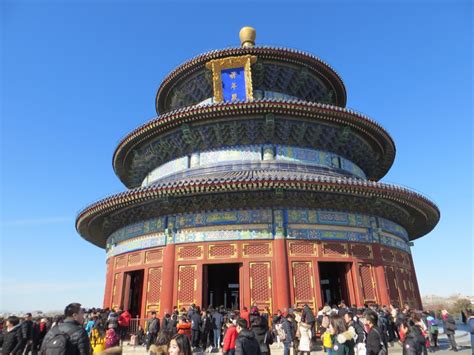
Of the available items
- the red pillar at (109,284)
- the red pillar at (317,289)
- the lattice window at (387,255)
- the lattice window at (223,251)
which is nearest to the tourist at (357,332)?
the red pillar at (317,289)

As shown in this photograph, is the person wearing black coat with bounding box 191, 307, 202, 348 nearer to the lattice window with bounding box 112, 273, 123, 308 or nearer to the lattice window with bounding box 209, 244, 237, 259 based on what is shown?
the lattice window with bounding box 209, 244, 237, 259

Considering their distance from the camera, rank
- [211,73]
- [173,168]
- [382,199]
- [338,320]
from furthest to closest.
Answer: [211,73] < [173,168] < [382,199] < [338,320]

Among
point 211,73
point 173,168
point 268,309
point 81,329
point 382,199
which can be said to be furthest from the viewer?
point 211,73

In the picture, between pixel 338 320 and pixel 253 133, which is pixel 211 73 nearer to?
pixel 253 133

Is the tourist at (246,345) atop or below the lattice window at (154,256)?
below

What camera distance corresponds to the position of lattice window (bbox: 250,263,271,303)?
15.4 metres

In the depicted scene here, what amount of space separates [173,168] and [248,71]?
25.4 feet

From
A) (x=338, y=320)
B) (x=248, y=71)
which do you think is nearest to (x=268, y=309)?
(x=338, y=320)

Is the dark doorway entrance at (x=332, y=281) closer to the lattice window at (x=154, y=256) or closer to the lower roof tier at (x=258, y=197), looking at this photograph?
the lower roof tier at (x=258, y=197)

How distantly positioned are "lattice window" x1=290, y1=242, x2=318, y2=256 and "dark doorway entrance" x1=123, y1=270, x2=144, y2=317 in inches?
359

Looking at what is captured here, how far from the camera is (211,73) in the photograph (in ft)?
76.2

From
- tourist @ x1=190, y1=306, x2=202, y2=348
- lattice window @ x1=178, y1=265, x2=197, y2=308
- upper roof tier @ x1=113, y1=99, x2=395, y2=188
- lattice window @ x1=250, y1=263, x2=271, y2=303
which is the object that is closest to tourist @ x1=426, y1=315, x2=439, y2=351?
lattice window @ x1=250, y1=263, x2=271, y2=303

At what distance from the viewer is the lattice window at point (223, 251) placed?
1611 cm

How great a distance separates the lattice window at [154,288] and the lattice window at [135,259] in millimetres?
Answer: 1181
